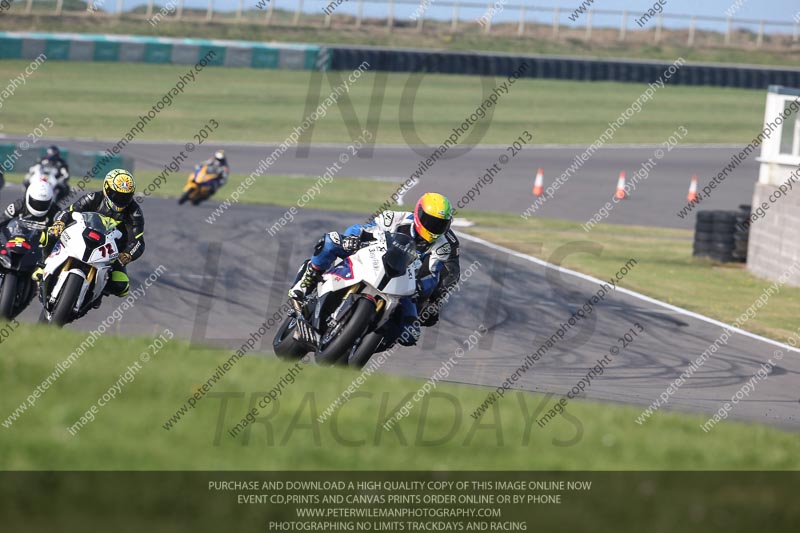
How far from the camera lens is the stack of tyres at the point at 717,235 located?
67.4 feet

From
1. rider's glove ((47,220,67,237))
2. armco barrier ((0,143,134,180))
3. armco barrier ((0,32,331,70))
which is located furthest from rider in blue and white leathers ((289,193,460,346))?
armco barrier ((0,32,331,70))

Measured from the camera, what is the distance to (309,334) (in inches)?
394

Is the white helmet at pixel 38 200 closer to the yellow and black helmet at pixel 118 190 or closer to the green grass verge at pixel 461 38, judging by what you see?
the yellow and black helmet at pixel 118 190

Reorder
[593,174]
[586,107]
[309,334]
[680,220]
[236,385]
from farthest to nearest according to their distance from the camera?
[586,107], [593,174], [680,220], [309,334], [236,385]

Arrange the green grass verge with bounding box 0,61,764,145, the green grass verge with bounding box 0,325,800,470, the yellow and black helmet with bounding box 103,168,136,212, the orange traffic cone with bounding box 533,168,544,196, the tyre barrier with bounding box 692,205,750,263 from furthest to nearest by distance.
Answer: the green grass verge with bounding box 0,61,764,145 < the orange traffic cone with bounding box 533,168,544,196 < the tyre barrier with bounding box 692,205,750,263 < the yellow and black helmet with bounding box 103,168,136,212 < the green grass verge with bounding box 0,325,800,470

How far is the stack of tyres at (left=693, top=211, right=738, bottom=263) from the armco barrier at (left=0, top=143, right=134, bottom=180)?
13.4 m

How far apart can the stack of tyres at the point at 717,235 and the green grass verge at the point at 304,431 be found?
1337 cm

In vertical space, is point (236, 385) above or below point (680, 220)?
above

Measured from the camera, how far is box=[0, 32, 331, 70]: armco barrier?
137 ft

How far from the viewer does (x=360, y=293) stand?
31.2ft

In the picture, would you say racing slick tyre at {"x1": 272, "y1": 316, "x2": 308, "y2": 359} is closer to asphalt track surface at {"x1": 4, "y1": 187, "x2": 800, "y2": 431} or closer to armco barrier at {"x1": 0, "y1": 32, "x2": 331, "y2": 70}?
asphalt track surface at {"x1": 4, "y1": 187, "x2": 800, "y2": 431}
